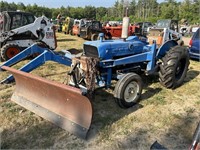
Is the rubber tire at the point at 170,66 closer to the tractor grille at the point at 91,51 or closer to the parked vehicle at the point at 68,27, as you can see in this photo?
the tractor grille at the point at 91,51

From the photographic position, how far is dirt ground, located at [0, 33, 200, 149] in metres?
3.34

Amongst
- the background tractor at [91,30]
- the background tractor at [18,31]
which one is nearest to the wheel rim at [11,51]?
the background tractor at [18,31]

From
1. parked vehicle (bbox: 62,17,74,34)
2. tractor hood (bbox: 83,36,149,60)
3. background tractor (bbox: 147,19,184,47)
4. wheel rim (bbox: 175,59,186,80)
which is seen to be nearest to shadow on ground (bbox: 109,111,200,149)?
tractor hood (bbox: 83,36,149,60)

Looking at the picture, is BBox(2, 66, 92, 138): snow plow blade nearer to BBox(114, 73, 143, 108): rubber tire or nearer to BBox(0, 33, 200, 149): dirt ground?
BBox(0, 33, 200, 149): dirt ground

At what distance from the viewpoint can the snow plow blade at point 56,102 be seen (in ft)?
11.2

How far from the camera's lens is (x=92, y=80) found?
4.12 metres

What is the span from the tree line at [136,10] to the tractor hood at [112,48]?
125 feet

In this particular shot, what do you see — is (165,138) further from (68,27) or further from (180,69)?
(68,27)

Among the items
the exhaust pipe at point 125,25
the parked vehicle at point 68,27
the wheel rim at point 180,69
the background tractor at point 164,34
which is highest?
the exhaust pipe at point 125,25

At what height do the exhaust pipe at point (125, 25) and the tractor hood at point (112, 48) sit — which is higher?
the exhaust pipe at point (125, 25)

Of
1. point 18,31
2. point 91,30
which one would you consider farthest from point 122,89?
point 91,30

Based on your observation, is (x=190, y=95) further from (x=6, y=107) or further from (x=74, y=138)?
(x=6, y=107)

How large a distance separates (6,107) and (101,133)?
1.98 meters

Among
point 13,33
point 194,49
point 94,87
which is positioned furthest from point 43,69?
point 194,49
